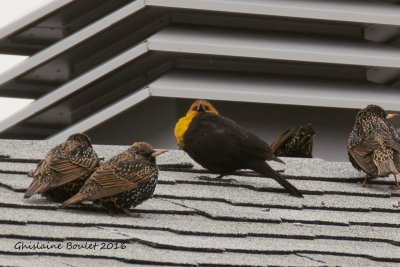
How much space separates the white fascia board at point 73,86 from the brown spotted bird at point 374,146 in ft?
17.1

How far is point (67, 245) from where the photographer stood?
680 cm

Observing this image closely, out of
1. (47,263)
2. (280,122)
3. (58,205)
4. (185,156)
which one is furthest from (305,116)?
(47,263)

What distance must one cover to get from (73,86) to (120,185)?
7.93 metres

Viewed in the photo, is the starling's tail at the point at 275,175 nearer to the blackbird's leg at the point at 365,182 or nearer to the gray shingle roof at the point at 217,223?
the gray shingle roof at the point at 217,223

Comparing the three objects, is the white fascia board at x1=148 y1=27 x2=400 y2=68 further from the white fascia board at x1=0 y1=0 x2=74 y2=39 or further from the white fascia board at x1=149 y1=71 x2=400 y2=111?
the white fascia board at x1=0 y1=0 x2=74 y2=39

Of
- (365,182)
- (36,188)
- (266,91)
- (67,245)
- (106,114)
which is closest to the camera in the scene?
(67,245)

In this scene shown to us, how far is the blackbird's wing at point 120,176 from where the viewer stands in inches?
309

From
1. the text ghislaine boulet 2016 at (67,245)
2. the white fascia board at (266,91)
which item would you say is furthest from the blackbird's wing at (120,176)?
the white fascia board at (266,91)

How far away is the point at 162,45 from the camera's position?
14.5 m

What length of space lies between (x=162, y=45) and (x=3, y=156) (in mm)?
5642

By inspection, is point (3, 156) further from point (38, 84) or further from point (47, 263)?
point (38, 84)

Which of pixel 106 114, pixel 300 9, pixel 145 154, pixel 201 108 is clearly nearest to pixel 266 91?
pixel 300 9

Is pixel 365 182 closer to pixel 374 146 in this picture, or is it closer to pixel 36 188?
pixel 374 146

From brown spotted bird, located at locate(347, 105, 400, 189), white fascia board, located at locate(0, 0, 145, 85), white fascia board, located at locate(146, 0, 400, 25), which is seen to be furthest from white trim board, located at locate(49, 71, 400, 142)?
brown spotted bird, located at locate(347, 105, 400, 189)
